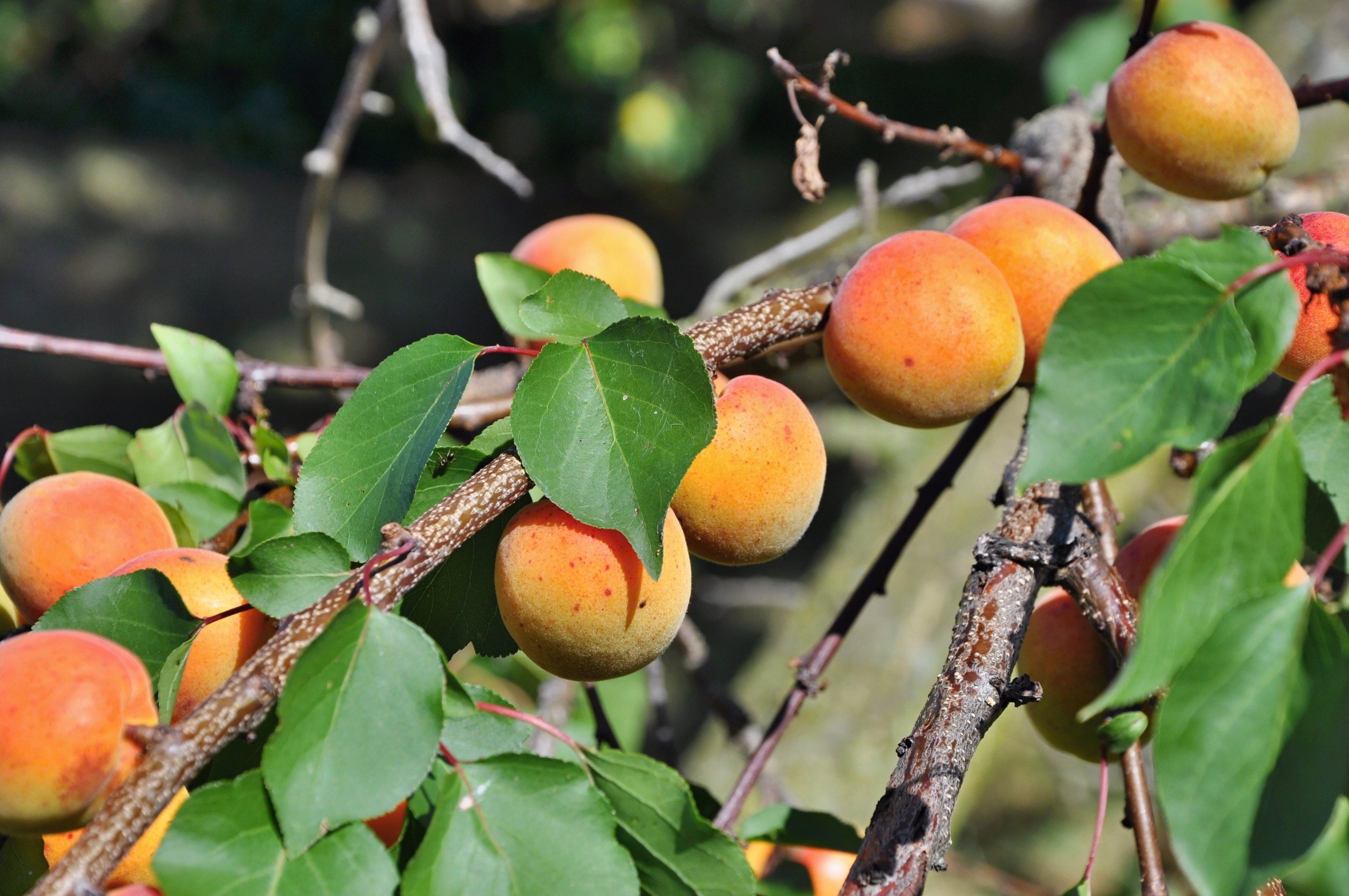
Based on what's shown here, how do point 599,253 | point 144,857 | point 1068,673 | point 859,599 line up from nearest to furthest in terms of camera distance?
point 144,857 < point 1068,673 < point 859,599 < point 599,253

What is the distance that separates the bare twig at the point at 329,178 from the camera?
808 mm

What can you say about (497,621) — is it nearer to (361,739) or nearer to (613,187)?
(361,739)

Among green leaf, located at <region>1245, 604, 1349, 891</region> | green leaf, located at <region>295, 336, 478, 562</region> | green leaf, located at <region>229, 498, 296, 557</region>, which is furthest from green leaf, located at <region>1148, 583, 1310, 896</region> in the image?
green leaf, located at <region>229, 498, 296, 557</region>

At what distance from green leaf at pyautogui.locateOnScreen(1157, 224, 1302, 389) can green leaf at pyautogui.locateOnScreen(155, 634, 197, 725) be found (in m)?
0.33

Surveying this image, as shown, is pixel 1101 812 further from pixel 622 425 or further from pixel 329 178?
pixel 329 178

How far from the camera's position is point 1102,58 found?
113cm

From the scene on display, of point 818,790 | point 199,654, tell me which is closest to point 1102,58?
point 818,790

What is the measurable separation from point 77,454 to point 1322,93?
70cm

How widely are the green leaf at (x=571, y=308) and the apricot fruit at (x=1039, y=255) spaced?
16 centimetres

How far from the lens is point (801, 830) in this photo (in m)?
0.47

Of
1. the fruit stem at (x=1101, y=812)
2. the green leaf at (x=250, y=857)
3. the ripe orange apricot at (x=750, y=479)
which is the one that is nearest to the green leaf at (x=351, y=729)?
the green leaf at (x=250, y=857)

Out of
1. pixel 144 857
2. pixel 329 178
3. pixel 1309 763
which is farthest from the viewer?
pixel 329 178

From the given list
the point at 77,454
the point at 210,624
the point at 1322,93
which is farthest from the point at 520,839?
the point at 1322,93

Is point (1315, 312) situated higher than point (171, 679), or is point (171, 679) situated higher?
point (1315, 312)
